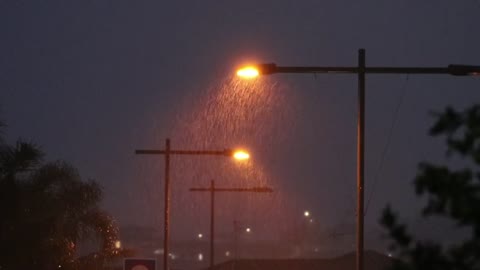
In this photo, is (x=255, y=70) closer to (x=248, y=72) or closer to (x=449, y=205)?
(x=248, y=72)

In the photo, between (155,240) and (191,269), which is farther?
(155,240)

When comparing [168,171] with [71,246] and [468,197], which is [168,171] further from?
[468,197]

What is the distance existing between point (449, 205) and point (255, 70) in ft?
32.8

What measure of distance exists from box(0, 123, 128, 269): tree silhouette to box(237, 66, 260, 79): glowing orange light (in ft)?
17.2

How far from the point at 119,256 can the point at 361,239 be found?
1431 cm

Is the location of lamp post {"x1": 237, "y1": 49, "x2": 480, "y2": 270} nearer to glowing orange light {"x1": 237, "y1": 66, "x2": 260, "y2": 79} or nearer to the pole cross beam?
the pole cross beam

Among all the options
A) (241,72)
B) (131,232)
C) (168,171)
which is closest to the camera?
(241,72)

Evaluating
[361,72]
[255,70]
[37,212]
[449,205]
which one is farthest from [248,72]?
[449,205]

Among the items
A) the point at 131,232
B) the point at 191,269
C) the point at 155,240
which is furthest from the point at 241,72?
the point at 155,240

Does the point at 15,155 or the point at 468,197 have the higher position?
the point at 15,155

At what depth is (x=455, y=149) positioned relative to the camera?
486 centimetres

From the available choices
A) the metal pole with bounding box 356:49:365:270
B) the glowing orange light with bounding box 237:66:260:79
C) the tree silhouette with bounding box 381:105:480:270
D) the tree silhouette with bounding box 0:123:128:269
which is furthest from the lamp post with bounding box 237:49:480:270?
the tree silhouette with bounding box 381:105:480:270

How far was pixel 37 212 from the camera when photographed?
20.2 metres

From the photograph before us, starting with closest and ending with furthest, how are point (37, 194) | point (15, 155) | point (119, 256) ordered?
point (15, 155), point (37, 194), point (119, 256)
